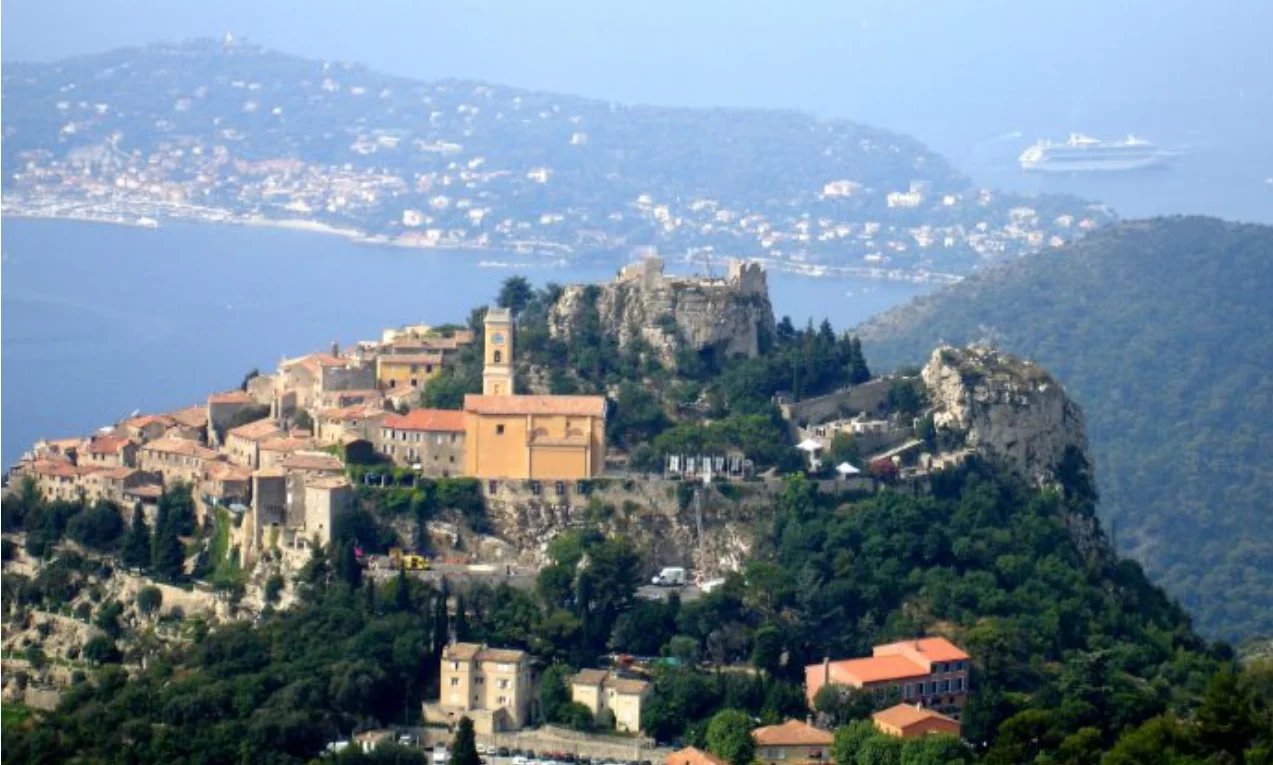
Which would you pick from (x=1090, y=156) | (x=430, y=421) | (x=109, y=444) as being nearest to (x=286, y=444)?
(x=430, y=421)

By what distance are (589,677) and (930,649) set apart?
13.3ft

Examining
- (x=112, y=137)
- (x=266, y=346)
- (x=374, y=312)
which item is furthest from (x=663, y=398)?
(x=112, y=137)

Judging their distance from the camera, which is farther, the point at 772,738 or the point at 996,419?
the point at 996,419

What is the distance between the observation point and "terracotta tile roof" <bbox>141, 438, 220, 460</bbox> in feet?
154

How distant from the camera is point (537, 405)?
45375 millimetres


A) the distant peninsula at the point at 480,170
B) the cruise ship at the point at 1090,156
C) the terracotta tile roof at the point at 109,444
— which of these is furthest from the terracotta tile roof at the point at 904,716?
the cruise ship at the point at 1090,156

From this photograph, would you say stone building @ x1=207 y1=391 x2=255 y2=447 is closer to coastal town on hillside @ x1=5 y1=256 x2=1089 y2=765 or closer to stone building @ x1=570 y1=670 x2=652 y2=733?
coastal town on hillside @ x1=5 y1=256 x2=1089 y2=765

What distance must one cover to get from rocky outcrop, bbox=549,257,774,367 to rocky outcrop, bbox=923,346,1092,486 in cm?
269

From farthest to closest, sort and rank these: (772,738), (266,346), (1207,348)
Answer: (1207,348) → (266,346) → (772,738)

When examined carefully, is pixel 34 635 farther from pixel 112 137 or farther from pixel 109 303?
pixel 112 137

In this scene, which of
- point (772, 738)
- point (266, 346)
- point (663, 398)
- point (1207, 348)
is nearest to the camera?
point (772, 738)

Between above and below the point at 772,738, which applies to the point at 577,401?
above

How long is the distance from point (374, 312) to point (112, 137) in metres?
39.2

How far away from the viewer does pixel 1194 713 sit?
1583 inches
